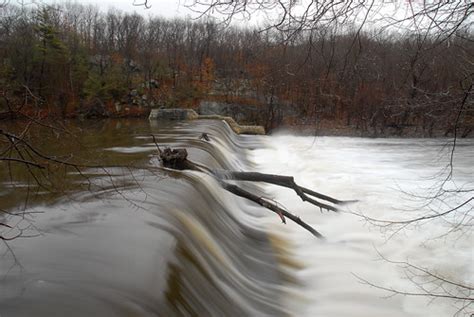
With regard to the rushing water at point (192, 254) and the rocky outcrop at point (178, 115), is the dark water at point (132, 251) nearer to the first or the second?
the rushing water at point (192, 254)

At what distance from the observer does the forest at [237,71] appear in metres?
3.13

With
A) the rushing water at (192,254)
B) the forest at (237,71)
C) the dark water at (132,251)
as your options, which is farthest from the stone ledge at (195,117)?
the dark water at (132,251)

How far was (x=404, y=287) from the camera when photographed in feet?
18.3

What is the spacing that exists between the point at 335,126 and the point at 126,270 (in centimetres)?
2853

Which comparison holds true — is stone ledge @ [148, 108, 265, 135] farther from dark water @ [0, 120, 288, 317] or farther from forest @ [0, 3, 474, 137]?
dark water @ [0, 120, 288, 317]

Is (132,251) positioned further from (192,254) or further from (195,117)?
(195,117)

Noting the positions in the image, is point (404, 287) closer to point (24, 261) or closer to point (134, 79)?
point (24, 261)

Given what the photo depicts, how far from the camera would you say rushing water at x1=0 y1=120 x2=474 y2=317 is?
3760 mm

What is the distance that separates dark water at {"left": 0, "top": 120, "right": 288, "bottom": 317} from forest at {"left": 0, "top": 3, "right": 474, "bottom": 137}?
1373 millimetres

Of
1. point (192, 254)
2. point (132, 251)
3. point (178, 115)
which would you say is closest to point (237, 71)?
point (178, 115)

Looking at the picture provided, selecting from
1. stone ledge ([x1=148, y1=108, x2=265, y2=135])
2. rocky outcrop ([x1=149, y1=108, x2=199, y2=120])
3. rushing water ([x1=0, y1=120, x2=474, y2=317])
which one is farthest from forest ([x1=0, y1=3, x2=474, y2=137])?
rocky outcrop ([x1=149, y1=108, x2=199, y2=120])

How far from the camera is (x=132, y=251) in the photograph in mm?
4504

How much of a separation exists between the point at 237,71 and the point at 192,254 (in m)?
44.2

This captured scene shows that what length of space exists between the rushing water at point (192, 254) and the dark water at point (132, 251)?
0.05 feet
